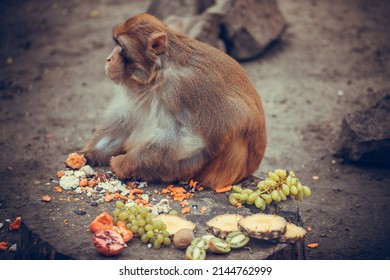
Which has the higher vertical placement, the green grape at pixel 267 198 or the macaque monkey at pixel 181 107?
the macaque monkey at pixel 181 107

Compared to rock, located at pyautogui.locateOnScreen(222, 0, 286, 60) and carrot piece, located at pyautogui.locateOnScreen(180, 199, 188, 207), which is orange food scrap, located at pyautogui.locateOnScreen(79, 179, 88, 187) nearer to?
carrot piece, located at pyautogui.locateOnScreen(180, 199, 188, 207)

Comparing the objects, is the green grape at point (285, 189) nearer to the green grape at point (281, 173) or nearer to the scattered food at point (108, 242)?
the green grape at point (281, 173)

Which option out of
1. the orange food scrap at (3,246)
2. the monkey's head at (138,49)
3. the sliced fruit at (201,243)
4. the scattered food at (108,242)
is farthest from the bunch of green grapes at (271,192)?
the orange food scrap at (3,246)

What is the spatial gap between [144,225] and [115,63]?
1.41 metres

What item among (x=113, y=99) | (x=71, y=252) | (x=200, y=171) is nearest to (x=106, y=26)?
(x=113, y=99)

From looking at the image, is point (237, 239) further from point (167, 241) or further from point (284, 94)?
point (284, 94)

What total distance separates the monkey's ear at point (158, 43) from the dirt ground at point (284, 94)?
176cm

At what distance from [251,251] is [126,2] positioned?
8666 millimetres

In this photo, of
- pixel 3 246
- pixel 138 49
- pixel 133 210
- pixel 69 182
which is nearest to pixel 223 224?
pixel 133 210

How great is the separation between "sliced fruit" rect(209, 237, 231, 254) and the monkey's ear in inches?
64.8

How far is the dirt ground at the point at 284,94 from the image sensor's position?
247 inches

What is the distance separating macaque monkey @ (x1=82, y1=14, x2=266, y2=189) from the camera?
4.89 meters

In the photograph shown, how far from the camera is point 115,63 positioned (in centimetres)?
489
